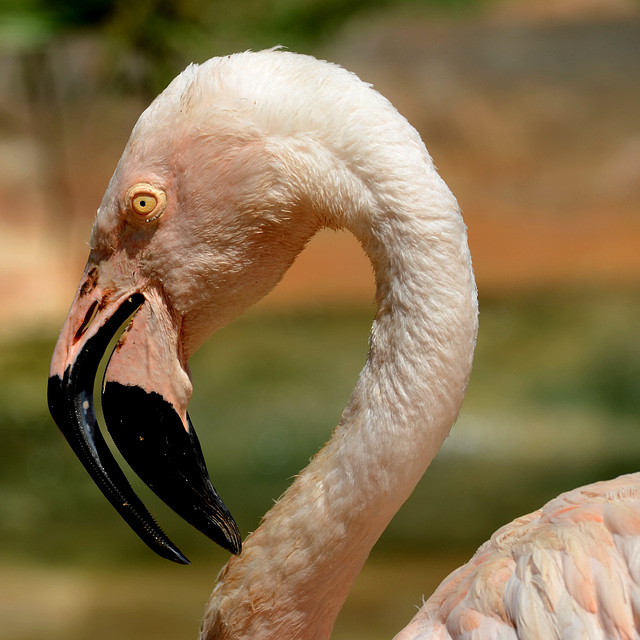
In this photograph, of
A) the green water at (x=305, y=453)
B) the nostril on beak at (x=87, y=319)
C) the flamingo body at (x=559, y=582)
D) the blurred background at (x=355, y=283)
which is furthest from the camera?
the blurred background at (x=355, y=283)

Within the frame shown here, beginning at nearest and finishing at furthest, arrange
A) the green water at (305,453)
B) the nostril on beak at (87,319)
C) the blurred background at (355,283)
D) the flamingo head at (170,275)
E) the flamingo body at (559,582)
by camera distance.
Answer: the flamingo body at (559,582), the flamingo head at (170,275), the nostril on beak at (87,319), the green water at (305,453), the blurred background at (355,283)

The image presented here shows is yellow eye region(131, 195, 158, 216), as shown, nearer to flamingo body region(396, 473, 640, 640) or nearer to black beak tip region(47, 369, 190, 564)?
Result: black beak tip region(47, 369, 190, 564)

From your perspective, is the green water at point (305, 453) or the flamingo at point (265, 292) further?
the green water at point (305, 453)

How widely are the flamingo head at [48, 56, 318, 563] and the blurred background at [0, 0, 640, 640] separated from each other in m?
2.69

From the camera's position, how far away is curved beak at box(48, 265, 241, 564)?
1.50 meters

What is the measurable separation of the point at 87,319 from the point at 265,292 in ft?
1.03

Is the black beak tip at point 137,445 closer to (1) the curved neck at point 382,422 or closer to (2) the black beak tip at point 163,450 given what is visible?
(2) the black beak tip at point 163,450

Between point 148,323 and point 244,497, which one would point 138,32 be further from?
point 148,323

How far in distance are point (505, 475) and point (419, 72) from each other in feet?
12.8

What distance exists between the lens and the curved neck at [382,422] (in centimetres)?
139

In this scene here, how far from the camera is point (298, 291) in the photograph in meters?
7.14

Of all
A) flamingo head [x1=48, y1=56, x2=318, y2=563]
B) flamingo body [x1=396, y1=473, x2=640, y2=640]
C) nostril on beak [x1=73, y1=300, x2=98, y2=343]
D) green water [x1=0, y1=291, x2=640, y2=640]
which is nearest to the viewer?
flamingo body [x1=396, y1=473, x2=640, y2=640]

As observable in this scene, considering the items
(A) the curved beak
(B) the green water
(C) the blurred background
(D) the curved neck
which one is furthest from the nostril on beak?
(C) the blurred background

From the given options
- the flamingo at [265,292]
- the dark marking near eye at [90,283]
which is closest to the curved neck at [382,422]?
the flamingo at [265,292]
